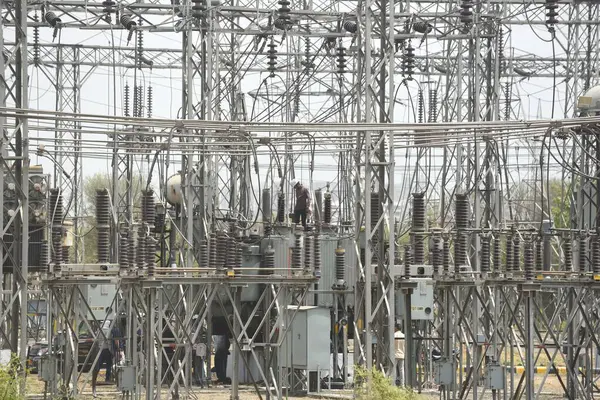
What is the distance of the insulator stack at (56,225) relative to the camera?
17.7 meters

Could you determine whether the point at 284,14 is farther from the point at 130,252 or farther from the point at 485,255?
the point at 130,252

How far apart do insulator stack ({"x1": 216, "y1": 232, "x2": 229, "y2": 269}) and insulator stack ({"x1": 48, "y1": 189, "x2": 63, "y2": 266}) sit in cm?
222

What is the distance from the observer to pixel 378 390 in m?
14.5

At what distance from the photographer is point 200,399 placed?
2098 cm

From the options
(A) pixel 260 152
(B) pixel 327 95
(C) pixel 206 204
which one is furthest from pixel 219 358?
(B) pixel 327 95

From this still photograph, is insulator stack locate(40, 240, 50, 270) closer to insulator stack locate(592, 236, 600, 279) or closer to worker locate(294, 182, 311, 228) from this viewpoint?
worker locate(294, 182, 311, 228)

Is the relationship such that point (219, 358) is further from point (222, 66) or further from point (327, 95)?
point (327, 95)

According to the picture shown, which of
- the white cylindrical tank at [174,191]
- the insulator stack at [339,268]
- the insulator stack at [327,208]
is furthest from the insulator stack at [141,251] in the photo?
the white cylindrical tank at [174,191]

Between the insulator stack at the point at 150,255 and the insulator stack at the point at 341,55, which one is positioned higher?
the insulator stack at the point at 341,55

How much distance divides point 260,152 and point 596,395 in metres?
7.13

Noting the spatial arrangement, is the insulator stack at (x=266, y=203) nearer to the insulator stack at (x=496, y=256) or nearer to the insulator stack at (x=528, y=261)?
the insulator stack at (x=496, y=256)

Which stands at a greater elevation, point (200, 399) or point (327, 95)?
point (327, 95)

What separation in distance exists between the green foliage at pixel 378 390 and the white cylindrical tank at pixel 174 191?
10039 millimetres

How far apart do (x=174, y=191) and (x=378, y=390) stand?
37.0ft
